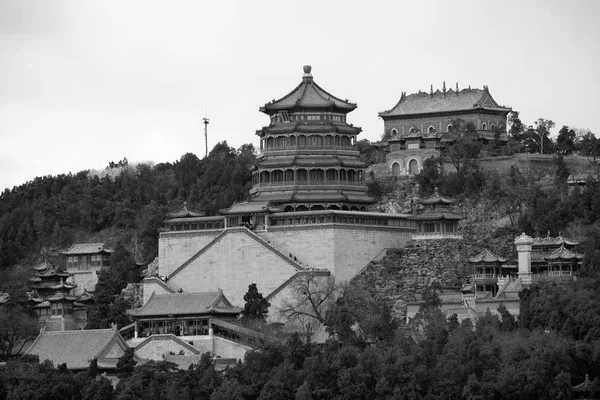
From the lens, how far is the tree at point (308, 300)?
81.9m

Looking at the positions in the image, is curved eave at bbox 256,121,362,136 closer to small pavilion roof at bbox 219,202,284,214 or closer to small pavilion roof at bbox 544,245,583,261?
small pavilion roof at bbox 219,202,284,214

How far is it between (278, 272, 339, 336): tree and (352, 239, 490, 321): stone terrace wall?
1.61 metres

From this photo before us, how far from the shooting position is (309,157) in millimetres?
89062

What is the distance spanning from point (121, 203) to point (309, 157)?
60.5 ft

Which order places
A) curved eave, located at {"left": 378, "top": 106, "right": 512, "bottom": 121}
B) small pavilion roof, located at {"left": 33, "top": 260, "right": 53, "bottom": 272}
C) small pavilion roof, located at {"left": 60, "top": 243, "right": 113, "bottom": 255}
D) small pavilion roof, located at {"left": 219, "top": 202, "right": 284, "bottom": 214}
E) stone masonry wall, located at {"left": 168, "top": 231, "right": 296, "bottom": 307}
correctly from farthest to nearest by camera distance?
curved eave, located at {"left": 378, "top": 106, "right": 512, "bottom": 121}
small pavilion roof, located at {"left": 60, "top": 243, "right": 113, "bottom": 255}
small pavilion roof, located at {"left": 33, "top": 260, "right": 53, "bottom": 272}
small pavilion roof, located at {"left": 219, "top": 202, "right": 284, "bottom": 214}
stone masonry wall, located at {"left": 168, "top": 231, "right": 296, "bottom": 307}

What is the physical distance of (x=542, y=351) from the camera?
228 ft

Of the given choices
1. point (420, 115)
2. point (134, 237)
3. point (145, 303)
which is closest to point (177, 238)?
point (145, 303)

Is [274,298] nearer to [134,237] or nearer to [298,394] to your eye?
[298,394]

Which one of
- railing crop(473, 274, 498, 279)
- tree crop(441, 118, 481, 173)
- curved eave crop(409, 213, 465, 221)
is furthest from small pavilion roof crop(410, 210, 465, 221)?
tree crop(441, 118, 481, 173)

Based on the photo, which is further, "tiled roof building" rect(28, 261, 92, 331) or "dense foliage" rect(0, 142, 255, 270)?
"dense foliage" rect(0, 142, 255, 270)

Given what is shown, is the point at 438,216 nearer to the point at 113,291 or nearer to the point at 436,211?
the point at 436,211

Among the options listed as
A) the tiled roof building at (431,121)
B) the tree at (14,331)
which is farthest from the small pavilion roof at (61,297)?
the tiled roof building at (431,121)

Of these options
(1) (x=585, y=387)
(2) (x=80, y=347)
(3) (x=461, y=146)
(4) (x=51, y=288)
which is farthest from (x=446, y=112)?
(1) (x=585, y=387)

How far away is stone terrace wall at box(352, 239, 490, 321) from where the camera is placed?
82.5 metres
